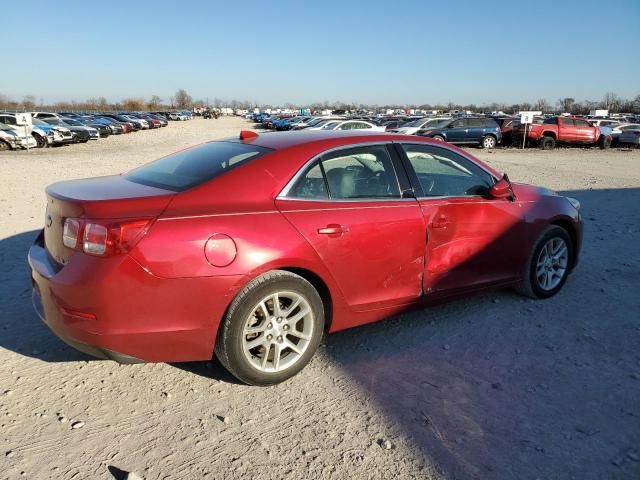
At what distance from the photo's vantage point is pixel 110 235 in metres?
2.69

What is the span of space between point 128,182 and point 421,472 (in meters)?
2.54

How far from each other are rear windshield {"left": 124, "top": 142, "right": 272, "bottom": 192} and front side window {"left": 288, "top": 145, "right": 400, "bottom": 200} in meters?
0.36

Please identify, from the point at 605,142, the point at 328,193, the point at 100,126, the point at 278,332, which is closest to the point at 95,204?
the point at 278,332

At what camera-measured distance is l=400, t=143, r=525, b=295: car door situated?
379cm

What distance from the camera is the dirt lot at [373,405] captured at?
2504mm

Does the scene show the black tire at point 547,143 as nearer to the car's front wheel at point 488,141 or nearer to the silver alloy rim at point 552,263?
the car's front wheel at point 488,141

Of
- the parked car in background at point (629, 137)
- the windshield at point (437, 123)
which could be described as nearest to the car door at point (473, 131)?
the windshield at point (437, 123)

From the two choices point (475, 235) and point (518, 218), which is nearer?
point (475, 235)

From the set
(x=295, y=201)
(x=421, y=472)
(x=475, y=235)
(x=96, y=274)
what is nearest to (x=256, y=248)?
(x=295, y=201)

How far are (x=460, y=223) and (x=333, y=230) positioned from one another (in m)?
1.18

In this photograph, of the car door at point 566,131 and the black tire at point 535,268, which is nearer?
the black tire at point 535,268

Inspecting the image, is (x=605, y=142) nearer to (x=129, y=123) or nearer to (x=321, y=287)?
(x=321, y=287)

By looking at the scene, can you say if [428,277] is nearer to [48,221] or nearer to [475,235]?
[475,235]

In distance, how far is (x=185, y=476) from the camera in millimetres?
2406
